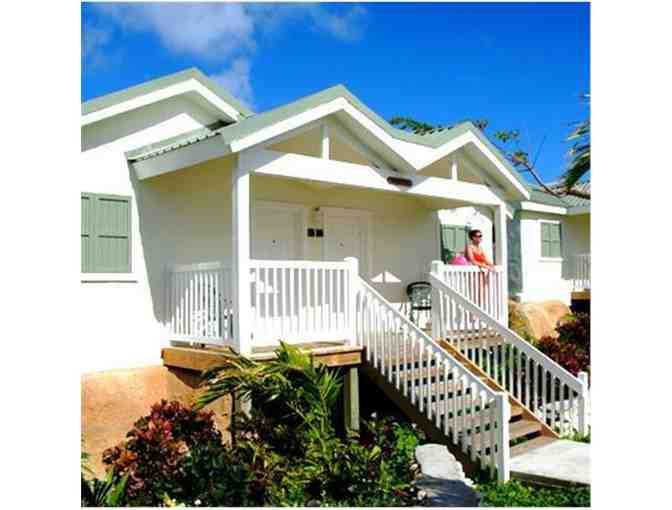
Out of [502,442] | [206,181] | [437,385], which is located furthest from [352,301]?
[502,442]

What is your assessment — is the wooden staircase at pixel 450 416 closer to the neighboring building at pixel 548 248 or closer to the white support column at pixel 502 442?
the white support column at pixel 502 442

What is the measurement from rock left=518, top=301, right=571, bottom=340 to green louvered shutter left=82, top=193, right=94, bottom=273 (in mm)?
10529

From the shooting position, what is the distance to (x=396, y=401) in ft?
27.7

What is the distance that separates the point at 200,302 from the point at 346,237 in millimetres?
3832

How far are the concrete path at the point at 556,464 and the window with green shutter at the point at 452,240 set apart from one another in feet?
20.3

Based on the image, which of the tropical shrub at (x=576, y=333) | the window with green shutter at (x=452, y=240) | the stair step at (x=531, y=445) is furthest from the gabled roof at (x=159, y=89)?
the tropical shrub at (x=576, y=333)

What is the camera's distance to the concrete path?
21.9ft

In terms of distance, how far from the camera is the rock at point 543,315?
16025mm

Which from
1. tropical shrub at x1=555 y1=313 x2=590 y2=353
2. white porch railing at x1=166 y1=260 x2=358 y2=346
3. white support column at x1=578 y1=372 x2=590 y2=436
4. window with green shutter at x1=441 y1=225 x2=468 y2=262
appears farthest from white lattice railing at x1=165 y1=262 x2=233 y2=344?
tropical shrub at x1=555 y1=313 x2=590 y2=353

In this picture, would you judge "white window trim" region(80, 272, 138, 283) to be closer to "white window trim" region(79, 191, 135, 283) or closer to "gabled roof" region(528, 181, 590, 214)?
"white window trim" region(79, 191, 135, 283)
